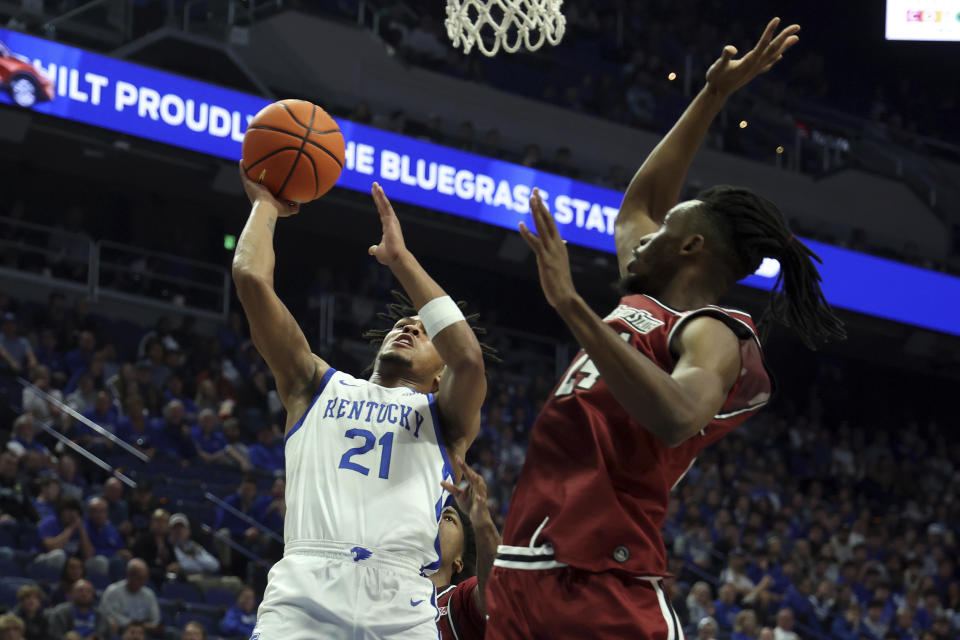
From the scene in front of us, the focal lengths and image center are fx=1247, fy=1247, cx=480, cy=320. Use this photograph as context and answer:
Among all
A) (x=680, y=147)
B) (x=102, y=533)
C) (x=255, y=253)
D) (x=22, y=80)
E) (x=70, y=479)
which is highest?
(x=22, y=80)

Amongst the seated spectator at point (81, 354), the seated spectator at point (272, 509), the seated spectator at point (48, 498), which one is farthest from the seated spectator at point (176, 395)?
the seated spectator at point (48, 498)

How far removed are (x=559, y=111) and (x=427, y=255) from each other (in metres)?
2.96

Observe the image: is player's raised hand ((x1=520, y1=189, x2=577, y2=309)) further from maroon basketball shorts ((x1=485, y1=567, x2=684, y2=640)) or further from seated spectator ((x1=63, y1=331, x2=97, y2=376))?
seated spectator ((x1=63, y1=331, x2=97, y2=376))

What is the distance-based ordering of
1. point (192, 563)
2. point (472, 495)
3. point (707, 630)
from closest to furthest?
point (472, 495) < point (192, 563) < point (707, 630)

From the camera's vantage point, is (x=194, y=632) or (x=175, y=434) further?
(x=175, y=434)

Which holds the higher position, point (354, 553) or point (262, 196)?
point (262, 196)

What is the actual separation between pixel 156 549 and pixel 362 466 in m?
5.73

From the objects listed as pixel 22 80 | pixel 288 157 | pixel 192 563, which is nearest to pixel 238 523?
pixel 192 563

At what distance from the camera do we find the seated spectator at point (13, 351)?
10727 millimetres

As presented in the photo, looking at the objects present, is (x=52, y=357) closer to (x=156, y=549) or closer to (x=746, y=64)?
(x=156, y=549)

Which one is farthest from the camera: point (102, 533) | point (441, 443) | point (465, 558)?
point (102, 533)

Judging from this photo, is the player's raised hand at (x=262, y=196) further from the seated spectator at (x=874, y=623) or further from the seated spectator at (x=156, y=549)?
the seated spectator at (x=874, y=623)

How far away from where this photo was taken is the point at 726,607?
1095cm

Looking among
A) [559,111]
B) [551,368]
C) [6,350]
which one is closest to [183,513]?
[6,350]
